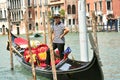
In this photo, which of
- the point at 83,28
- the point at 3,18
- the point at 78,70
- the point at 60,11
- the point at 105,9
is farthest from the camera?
the point at 3,18

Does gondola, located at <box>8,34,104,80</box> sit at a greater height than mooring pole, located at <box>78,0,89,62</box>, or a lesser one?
lesser

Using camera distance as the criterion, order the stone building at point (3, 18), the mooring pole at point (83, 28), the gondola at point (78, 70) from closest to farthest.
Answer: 1. the gondola at point (78, 70)
2. the mooring pole at point (83, 28)
3. the stone building at point (3, 18)

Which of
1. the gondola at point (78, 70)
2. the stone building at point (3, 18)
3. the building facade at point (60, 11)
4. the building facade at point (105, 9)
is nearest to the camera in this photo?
the gondola at point (78, 70)

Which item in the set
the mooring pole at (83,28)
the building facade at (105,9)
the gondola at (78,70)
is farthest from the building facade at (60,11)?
the mooring pole at (83,28)

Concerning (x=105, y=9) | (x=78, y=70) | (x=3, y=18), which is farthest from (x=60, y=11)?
(x=78, y=70)

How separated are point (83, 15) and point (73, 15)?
29.7 metres

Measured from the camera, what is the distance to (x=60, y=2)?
123 feet

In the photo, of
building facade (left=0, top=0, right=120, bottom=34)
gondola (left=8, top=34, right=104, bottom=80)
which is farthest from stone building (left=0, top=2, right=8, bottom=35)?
gondola (left=8, top=34, right=104, bottom=80)

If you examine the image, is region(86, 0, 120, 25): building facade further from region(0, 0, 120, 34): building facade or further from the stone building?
the stone building

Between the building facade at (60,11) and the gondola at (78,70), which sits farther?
the building facade at (60,11)

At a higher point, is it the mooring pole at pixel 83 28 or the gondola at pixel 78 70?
the mooring pole at pixel 83 28

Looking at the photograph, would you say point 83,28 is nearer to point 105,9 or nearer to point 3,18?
point 105,9

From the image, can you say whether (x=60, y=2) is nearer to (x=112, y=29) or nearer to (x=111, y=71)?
(x=112, y=29)

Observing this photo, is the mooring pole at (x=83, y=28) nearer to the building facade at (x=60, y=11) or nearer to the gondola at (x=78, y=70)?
the gondola at (x=78, y=70)
